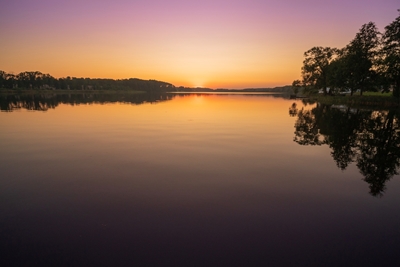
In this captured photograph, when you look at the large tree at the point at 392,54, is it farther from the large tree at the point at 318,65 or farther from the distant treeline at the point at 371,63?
the large tree at the point at 318,65

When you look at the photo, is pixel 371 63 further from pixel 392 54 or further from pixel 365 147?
pixel 365 147

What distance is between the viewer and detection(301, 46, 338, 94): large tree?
9388 cm

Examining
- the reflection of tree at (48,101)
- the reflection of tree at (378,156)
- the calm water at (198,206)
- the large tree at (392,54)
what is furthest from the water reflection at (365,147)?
the reflection of tree at (48,101)

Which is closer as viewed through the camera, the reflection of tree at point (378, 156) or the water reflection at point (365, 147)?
the reflection of tree at point (378, 156)

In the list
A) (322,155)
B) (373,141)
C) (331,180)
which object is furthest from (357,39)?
(331,180)

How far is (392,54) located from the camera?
56.0 m

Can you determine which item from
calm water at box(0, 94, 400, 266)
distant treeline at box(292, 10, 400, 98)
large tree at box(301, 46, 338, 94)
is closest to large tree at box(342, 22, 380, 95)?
distant treeline at box(292, 10, 400, 98)

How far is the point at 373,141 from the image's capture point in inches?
786

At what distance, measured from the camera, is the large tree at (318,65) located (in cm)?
9388

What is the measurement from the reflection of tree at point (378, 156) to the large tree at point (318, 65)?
7972 centimetres

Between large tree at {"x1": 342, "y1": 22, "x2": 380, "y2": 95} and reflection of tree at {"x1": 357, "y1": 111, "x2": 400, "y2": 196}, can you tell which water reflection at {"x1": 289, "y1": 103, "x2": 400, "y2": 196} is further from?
large tree at {"x1": 342, "y1": 22, "x2": 380, "y2": 95}

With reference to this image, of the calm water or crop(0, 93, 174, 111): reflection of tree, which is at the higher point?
crop(0, 93, 174, 111): reflection of tree

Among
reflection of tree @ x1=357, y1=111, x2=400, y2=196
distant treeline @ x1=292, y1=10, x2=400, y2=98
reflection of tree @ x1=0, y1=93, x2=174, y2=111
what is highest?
distant treeline @ x1=292, y1=10, x2=400, y2=98

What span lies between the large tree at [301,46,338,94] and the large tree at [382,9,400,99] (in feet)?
111
